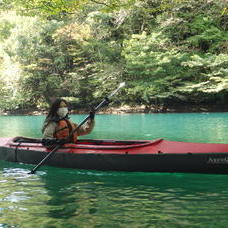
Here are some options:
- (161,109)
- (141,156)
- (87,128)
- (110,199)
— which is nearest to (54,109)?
(87,128)

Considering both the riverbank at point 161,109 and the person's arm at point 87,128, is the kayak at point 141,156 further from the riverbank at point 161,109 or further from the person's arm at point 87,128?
the riverbank at point 161,109

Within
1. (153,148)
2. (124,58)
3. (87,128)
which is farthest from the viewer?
(124,58)

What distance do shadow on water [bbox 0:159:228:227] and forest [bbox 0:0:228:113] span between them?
47.5ft

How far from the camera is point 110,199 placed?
4.42 m

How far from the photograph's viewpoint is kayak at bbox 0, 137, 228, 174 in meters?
5.27

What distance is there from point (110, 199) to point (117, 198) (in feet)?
0.30

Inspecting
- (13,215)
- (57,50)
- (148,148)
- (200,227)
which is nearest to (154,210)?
(200,227)

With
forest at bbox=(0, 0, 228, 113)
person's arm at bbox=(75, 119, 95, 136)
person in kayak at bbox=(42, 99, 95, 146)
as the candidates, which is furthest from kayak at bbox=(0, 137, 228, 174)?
forest at bbox=(0, 0, 228, 113)

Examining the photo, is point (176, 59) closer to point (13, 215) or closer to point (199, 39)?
point (199, 39)

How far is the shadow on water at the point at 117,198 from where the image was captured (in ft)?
11.9

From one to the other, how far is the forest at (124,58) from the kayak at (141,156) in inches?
530

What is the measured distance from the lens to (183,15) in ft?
74.1

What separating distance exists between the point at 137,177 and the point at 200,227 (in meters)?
2.29

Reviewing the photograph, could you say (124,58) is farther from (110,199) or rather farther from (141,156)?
(110,199)
